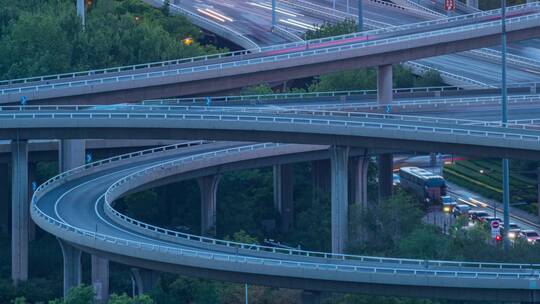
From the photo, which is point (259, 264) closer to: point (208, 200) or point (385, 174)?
point (208, 200)

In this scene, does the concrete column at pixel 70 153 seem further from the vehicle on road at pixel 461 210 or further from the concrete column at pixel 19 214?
the vehicle on road at pixel 461 210

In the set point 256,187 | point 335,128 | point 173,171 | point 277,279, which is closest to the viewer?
point 277,279

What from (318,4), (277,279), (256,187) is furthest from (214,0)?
(277,279)

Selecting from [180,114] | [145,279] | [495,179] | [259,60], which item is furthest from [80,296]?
[495,179]

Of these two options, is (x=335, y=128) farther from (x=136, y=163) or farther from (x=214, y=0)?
(x=214, y=0)

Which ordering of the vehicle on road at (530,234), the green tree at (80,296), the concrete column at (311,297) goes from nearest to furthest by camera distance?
the green tree at (80,296) → the concrete column at (311,297) → the vehicle on road at (530,234)

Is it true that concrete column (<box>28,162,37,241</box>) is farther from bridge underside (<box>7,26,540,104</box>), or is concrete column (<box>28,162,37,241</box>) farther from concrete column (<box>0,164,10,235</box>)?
bridge underside (<box>7,26,540,104</box>)

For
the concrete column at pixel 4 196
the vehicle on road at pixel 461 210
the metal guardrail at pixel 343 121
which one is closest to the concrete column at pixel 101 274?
the metal guardrail at pixel 343 121
